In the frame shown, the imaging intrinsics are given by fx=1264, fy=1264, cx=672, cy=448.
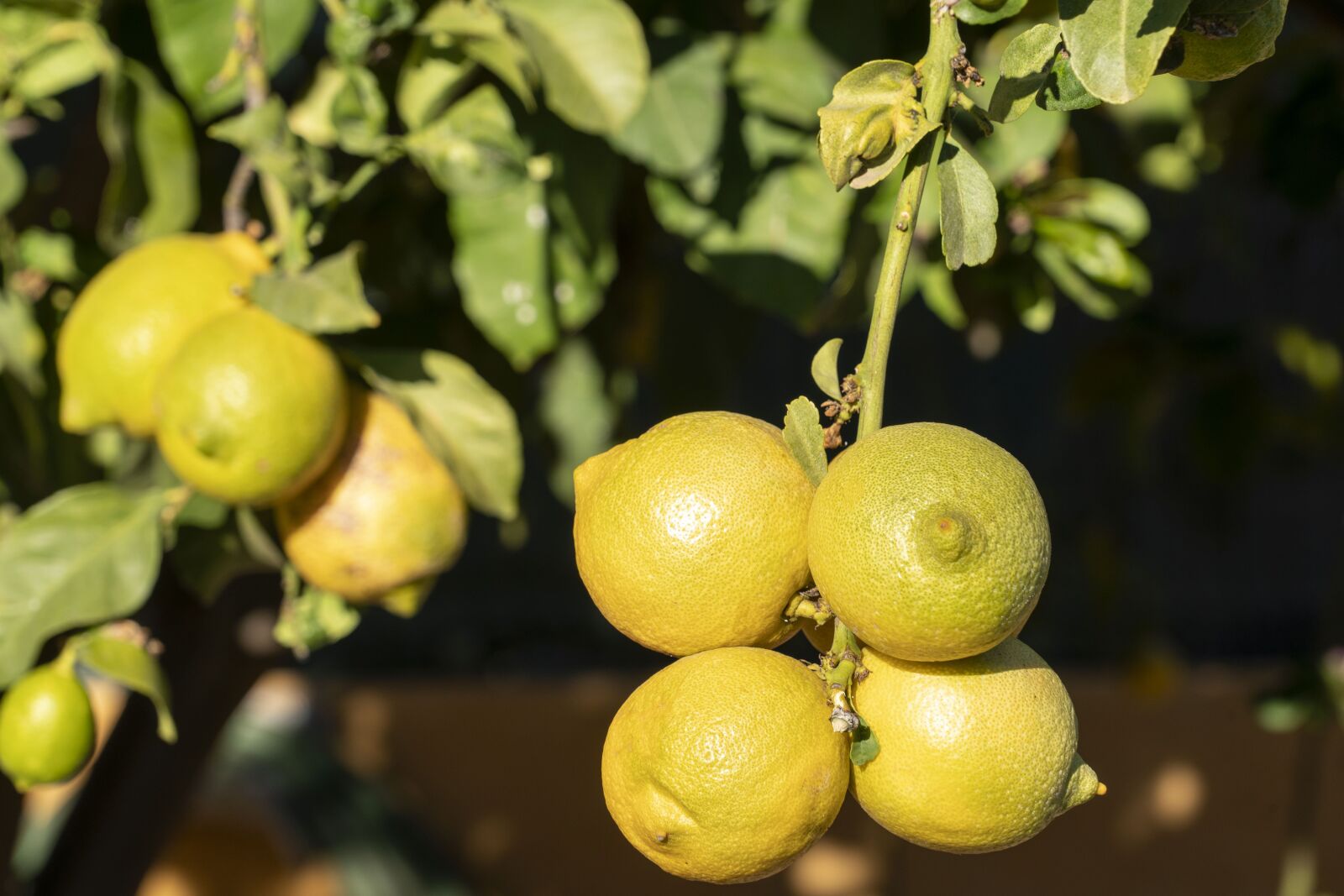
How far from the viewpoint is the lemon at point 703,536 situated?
407mm

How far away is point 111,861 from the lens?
102cm

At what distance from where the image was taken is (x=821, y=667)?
0.41 meters

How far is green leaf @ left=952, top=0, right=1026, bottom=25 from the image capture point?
422 mm

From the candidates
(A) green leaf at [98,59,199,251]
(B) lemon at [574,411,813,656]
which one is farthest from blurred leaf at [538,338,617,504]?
(B) lemon at [574,411,813,656]

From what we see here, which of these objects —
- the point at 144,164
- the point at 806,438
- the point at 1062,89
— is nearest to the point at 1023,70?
the point at 1062,89

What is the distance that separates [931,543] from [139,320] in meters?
0.46

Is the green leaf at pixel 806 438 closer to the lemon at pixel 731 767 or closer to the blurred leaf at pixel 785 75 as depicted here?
the lemon at pixel 731 767

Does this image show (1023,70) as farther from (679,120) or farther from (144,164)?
(144,164)

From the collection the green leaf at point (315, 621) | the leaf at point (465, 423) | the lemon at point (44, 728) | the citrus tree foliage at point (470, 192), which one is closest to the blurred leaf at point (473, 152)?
the citrus tree foliage at point (470, 192)

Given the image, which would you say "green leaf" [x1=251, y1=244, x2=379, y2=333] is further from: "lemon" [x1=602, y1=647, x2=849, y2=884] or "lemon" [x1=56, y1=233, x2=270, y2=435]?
"lemon" [x1=602, y1=647, x2=849, y2=884]

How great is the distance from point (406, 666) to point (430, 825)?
75 cm

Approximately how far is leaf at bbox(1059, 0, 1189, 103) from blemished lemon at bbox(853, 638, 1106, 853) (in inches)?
7.1

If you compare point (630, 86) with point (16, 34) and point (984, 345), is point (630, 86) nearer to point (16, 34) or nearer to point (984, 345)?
point (16, 34)

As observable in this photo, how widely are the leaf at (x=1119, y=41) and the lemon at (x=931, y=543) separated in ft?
0.37
